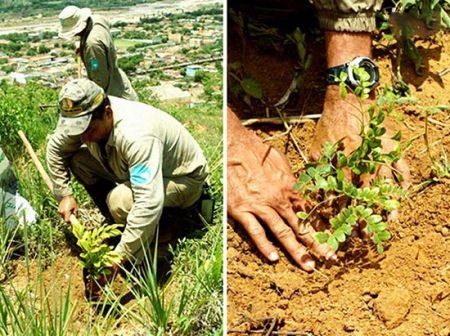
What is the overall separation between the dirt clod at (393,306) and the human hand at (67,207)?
4.59 ft

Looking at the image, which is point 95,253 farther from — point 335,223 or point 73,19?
point 73,19

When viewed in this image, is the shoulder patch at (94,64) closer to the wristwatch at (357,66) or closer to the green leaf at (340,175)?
the wristwatch at (357,66)

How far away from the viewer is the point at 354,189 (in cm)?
207

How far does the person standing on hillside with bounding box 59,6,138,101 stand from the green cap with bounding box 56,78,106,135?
0.93 meters

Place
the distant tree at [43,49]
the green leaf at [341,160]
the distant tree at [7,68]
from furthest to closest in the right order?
1. the distant tree at [7,68]
2. the distant tree at [43,49]
3. the green leaf at [341,160]

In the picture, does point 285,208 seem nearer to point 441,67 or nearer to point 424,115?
point 424,115

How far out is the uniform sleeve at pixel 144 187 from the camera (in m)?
2.51

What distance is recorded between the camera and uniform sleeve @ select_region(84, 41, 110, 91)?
341 centimetres

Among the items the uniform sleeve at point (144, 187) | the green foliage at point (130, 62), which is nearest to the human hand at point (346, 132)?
the uniform sleeve at point (144, 187)

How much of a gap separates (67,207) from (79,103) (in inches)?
23.0

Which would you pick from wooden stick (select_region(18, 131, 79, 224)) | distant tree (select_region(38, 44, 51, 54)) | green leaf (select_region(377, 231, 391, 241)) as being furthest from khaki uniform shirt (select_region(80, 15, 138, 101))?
green leaf (select_region(377, 231, 391, 241))

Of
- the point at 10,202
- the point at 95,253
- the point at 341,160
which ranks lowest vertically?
the point at 10,202

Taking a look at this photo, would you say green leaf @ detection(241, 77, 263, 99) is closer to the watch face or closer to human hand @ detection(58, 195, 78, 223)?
the watch face

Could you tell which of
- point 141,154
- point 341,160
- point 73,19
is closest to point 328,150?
point 341,160
